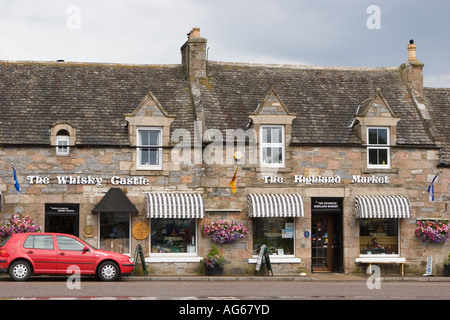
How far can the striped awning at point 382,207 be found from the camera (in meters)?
28.3

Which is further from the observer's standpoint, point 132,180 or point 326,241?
point 326,241

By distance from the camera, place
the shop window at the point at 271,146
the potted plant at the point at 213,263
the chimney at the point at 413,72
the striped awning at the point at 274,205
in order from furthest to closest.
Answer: the chimney at the point at 413,72 < the shop window at the point at 271,146 < the striped awning at the point at 274,205 < the potted plant at the point at 213,263

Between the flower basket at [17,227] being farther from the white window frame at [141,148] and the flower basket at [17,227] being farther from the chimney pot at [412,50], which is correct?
the chimney pot at [412,50]

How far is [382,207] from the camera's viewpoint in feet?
93.4

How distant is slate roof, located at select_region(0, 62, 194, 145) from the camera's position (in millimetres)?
27922

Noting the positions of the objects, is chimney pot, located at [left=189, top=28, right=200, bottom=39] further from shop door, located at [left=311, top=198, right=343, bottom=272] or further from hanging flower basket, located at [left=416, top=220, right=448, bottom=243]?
hanging flower basket, located at [left=416, top=220, right=448, bottom=243]

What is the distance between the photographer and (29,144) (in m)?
27.2

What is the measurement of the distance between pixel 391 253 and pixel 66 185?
12.5 metres

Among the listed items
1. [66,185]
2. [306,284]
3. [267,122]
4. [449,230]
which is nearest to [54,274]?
[66,185]

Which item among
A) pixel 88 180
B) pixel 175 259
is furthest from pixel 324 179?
pixel 88 180

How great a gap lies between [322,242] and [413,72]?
8.69m

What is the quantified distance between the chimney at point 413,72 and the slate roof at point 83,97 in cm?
954

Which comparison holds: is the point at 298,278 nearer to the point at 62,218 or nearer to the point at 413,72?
the point at 62,218

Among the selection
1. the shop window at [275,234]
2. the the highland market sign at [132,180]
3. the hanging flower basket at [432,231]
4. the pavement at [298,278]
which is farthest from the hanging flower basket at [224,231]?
the hanging flower basket at [432,231]
